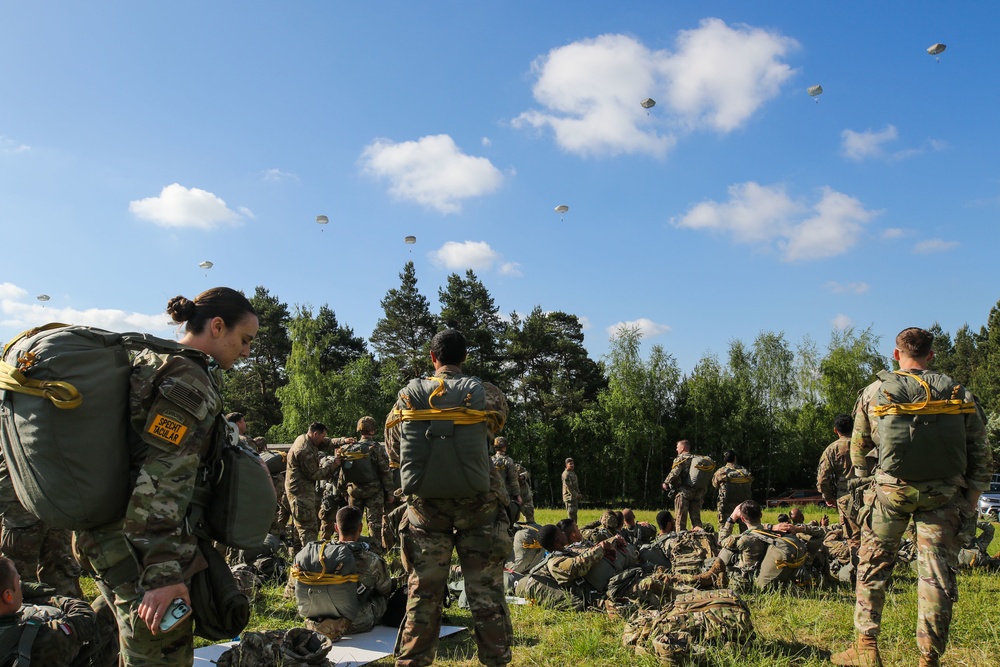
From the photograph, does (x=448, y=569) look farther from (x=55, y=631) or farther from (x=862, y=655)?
(x=862, y=655)

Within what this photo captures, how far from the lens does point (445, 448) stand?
4039 mm

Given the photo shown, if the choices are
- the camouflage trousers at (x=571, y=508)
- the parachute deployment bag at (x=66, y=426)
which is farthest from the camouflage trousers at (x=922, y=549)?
the camouflage trousers at (x=571, y=508)

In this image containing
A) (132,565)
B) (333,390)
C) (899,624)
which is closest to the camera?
(132,565)

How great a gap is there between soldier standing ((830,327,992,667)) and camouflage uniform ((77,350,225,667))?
4.22 meters

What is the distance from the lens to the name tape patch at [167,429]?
241cm

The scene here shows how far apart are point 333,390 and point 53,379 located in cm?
3924

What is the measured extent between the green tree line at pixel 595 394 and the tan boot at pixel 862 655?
3222 cm

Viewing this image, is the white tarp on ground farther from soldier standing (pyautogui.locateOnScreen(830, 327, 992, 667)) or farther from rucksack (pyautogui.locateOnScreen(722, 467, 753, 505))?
rucksack (pyautogui.locateOnScreen(722, 467, 753, 505))

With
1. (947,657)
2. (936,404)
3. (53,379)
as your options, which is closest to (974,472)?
(936,404)

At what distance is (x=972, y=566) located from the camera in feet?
29.2

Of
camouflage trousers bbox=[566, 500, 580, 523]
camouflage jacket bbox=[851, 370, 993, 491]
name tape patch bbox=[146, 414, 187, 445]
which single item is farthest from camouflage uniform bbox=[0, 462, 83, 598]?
camouflage trousers bbox=[566, 500, 580, 523]

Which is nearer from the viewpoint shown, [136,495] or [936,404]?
[136,495]

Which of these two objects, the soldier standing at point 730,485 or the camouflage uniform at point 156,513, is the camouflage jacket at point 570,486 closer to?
the soldier standing at point 730,485

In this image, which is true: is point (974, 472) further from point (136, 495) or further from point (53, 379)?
point (53, 379)
